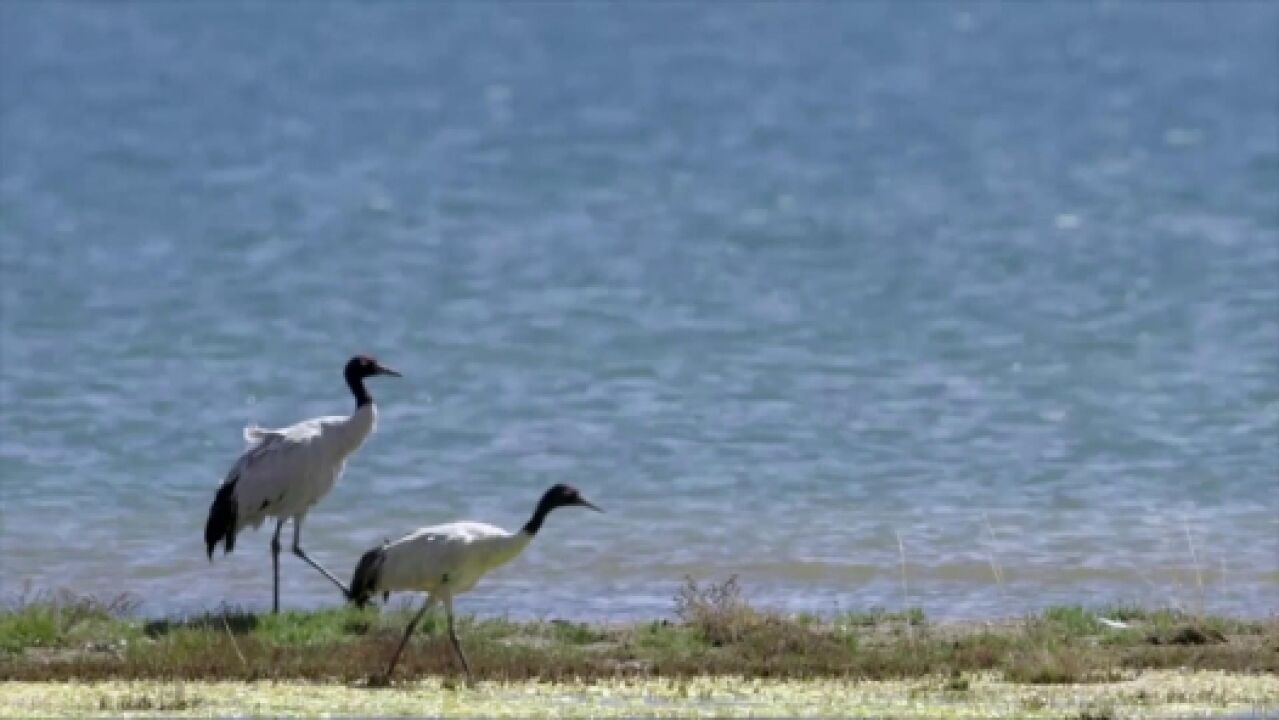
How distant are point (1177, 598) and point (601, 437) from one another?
7.48m

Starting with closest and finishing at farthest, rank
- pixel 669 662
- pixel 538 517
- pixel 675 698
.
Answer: pixel 675 698, pixel 669 662, pixel 538 517

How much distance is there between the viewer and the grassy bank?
15.1 m

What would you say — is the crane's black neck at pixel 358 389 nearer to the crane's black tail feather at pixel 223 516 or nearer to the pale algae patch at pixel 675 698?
the crane's black tail feather at pixel 223 516

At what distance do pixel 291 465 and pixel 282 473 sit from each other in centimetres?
6

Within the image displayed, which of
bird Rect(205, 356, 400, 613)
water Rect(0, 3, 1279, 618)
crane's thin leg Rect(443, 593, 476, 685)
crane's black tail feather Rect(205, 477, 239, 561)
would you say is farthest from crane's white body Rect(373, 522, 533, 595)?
water Rect(0, 3, 1279, 618)

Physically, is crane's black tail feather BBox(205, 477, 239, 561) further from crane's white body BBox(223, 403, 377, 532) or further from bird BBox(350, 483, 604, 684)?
bird BBox(350, 483, 604, 684)

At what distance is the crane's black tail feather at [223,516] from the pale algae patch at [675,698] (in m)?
3.15

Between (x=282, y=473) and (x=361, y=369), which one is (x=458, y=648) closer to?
(x=282, y=473)

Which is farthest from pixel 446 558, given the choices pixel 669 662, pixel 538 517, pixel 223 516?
pixel 223 516

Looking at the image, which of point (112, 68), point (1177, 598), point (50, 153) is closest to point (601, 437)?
point (1177, 598)

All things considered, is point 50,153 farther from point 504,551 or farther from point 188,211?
point 504,551

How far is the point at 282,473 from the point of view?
19.1 m

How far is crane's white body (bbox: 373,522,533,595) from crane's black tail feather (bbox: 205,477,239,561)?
254 centimetres

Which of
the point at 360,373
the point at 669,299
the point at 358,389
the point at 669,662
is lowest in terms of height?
the point at 669,662
